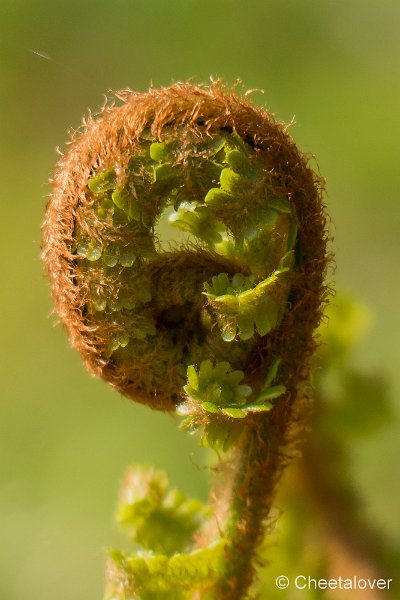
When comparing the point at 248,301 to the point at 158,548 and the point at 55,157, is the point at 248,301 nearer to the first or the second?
the point at 158,548

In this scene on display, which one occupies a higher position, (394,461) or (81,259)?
(81,259)

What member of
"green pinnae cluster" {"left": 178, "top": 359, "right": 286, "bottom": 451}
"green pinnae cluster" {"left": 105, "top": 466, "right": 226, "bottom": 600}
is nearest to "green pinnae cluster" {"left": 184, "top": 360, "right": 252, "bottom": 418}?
"green pinnae cluster" {"left": 178, "top": 359, "right": 286, "bottom": 451}

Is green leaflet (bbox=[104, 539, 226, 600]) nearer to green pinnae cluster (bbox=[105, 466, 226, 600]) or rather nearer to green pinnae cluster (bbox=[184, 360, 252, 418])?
green pinnae cluster (bbox=[105, 466, 226, 600])

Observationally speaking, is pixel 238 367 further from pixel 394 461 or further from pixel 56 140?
pixel 56 140

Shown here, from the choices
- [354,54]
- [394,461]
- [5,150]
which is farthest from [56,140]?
[394,461]

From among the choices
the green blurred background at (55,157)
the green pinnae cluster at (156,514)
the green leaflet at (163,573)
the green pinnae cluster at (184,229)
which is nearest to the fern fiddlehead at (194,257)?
the green pinnae cluster at (184,229)

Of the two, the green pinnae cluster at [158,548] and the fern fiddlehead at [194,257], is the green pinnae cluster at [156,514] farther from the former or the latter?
the fern fiddlehead at [194,257]

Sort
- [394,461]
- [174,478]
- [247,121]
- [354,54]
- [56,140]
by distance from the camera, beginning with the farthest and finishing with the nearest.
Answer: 1. [56,140]
2. [354,54]
3. [174,478]
4. [394,461]
5. [247,121]
